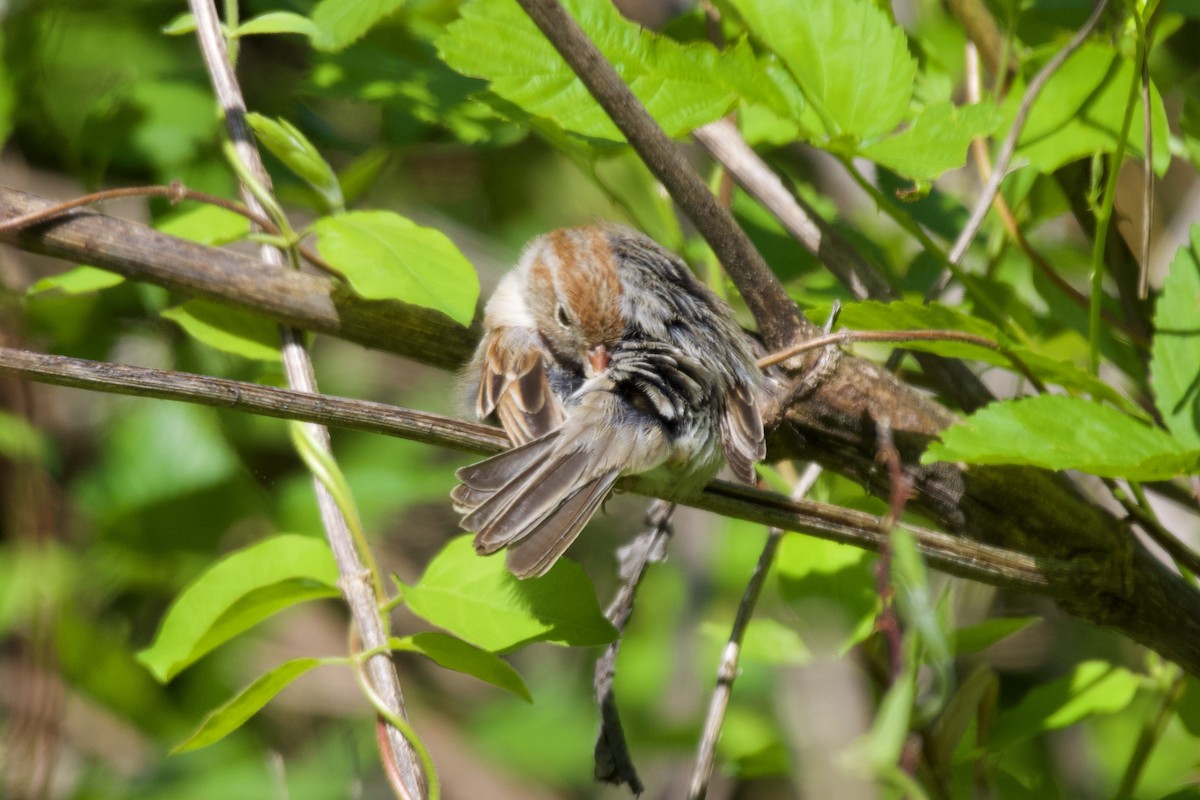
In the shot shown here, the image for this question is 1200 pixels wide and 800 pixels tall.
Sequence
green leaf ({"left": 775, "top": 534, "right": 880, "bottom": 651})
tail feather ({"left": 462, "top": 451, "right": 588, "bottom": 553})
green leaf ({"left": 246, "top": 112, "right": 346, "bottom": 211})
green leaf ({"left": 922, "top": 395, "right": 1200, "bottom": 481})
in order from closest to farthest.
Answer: green leaf ({"left": 922, "top": 395, "right": 1200, "bottom": 481}), tail feather ({"left": 462, "top": 451, "right": 588, "bottom": 553}), green leaf ({"left": 246, "top": 112, "right": 346, "bottom": 211}), green leaf ({"left": 775, "top": 534, "right": 880, "bottom": 651})

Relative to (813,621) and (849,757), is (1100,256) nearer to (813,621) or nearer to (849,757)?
(813,621)

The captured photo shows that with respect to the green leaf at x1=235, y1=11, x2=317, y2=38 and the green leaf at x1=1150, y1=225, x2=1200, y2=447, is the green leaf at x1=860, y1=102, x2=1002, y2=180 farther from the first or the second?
the green leaf at x1=235, y1=11, x2=317, y2=38

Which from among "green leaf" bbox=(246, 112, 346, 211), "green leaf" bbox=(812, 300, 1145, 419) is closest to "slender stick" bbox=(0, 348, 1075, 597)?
"green leaf" bbox=(812, 300, 1145, 419)

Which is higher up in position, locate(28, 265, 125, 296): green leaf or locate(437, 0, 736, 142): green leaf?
locate(437, 0, 736, 142): green leaf

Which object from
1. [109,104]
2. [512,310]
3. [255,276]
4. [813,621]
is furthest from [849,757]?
[109,104]

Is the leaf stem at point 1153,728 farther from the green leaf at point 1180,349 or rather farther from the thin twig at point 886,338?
the thin twig at point 886,338


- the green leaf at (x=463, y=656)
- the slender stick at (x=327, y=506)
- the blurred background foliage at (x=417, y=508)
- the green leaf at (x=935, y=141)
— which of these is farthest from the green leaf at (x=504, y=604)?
the green leaf at (x=935, y=141)
